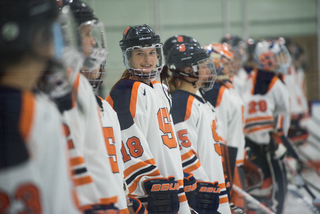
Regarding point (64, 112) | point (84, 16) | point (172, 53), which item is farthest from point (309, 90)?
point (64, 112)

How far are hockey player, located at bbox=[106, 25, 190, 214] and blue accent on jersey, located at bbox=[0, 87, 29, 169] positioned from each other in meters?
0.97

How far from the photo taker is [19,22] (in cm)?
82

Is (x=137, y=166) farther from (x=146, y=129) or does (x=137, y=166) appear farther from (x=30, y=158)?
(x=30, y=158)

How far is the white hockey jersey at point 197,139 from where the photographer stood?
Result: 2260 millimetres

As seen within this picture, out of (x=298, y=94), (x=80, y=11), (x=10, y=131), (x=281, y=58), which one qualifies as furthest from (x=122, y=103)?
(x=298, y=94)

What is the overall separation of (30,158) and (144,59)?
1.29m

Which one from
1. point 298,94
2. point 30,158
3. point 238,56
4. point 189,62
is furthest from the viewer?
point 238,56

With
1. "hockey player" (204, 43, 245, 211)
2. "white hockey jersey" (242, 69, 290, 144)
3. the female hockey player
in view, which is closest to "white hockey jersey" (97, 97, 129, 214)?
the female hockey player

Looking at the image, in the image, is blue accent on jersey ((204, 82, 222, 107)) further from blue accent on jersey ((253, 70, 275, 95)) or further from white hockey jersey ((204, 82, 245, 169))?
blue accent on jersey ((253, 70, 275, 95))

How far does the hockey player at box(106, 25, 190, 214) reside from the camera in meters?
1.82

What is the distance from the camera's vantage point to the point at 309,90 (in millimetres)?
4418

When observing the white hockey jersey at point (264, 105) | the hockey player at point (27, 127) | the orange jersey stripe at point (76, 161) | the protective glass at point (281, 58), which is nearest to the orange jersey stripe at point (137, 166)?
the orange jersey stripe at point (76, 161)

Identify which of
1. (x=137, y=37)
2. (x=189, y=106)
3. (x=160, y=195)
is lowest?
(x=160, y=195)

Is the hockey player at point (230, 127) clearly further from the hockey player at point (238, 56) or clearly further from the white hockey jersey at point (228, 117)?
Answer: the hockey player at point (238, 56)
